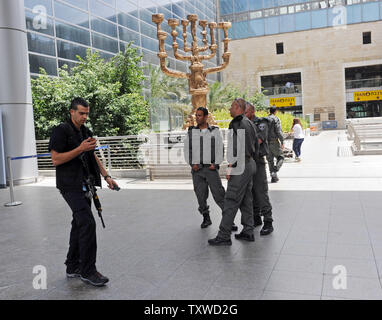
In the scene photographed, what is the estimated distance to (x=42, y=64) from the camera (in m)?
16.7

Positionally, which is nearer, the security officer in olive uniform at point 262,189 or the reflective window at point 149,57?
the security officer in olive uniform at point 262,189

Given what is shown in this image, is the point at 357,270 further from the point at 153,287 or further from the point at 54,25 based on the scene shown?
the point at 54,25

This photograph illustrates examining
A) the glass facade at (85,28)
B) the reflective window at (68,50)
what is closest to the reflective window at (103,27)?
the glass facade at (85,28)

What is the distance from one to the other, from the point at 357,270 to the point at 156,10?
1016 inches

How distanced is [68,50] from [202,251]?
16010 mm

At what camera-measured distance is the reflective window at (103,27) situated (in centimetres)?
2033

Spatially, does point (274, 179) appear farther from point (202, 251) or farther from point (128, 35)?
point (128, 35)

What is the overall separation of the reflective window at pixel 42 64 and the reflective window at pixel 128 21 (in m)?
6.68

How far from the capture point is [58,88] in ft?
45.2

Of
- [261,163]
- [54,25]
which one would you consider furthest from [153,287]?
[54,25]

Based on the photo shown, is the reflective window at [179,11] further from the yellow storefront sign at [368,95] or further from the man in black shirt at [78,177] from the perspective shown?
the man in black shirt at [78,177]

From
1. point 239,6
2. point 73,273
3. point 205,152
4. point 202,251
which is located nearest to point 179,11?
point 239,6

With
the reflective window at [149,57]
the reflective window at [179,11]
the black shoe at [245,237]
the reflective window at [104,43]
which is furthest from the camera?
the reflective window at [179,11]

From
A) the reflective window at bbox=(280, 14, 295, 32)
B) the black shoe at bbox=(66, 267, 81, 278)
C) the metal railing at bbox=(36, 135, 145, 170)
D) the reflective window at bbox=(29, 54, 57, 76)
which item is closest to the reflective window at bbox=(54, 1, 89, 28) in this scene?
the reflective window at bbox=(29, 54, 57, 76)
